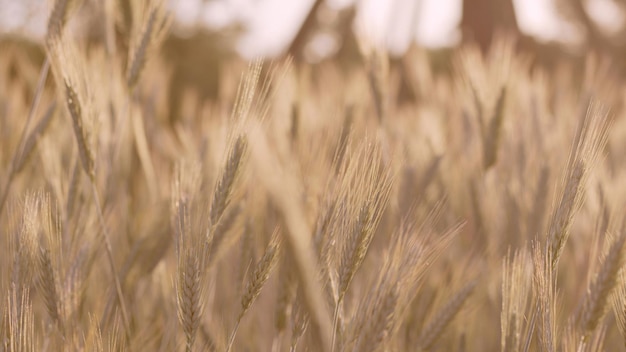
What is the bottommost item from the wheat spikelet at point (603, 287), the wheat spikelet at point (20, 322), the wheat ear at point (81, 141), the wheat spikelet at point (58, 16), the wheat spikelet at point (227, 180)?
the wheat spikelet at point (603, 287)

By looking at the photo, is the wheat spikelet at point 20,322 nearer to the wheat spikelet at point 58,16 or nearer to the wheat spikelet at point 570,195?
the wheat spikelet at point 58,16

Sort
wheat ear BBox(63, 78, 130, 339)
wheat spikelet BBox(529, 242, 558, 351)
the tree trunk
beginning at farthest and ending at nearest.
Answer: the tree trunk, wheat ear BBox(63, 78, 130, 339), wheat spikelet BBox(529, 242, 558, 351)

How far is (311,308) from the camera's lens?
1.57ft

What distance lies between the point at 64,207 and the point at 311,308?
593mm

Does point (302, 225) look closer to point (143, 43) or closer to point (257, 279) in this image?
point (257, 279)

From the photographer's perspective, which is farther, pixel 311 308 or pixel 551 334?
pixel 551 334

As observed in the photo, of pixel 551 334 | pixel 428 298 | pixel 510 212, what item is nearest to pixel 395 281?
pixel 551 334

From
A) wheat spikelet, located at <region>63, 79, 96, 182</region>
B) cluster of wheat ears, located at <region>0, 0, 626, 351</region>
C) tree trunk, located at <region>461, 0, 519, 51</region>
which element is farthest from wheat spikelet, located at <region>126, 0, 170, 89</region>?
tree trunk, located at <region>461, 0, 519, 51</region>

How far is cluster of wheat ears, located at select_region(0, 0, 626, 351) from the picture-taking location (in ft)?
2.12

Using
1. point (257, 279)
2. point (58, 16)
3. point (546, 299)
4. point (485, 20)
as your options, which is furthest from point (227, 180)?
point (485, 20)

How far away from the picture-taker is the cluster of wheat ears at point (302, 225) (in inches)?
25.4

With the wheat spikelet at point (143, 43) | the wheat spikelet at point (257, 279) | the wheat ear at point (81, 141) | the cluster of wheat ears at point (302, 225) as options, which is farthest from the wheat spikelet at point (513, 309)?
the wheat spikelet at point (143, 43)

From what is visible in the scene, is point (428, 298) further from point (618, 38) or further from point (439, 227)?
point (618, 38)

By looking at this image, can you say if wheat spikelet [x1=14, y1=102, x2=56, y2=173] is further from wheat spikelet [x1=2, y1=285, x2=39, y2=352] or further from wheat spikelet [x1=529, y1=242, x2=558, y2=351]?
wheat spikelet [x1=529, y1=242, x2=558, y2=351]
